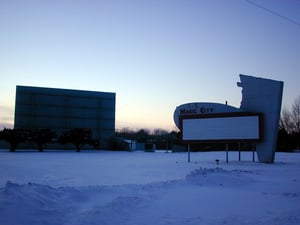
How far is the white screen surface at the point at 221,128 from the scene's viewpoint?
31.5m

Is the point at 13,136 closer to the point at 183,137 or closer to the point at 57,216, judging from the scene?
the point at 183,137

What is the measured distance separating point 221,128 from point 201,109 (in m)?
2.85

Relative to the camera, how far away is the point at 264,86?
31562 millimetres

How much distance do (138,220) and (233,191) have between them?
16.9ft

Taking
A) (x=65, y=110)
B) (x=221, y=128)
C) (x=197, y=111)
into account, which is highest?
(x=65, y=110)

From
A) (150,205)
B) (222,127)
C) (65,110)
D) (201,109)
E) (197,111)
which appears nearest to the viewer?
(150,205)

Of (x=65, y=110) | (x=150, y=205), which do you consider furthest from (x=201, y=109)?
(x=65, y=110)

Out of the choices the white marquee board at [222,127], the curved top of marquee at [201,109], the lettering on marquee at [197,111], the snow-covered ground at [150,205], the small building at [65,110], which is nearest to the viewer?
the snow-covered ground at [150,205]

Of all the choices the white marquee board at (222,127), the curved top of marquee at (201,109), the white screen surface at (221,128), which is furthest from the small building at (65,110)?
the white screen surface at (221,128)

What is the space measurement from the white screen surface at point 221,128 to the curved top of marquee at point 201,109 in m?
0.83

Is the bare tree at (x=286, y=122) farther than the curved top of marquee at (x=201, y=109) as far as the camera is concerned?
Yes

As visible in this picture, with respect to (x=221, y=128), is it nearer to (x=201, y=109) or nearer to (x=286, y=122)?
(x=201, y=109)

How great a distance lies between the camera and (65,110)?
74.2 meters

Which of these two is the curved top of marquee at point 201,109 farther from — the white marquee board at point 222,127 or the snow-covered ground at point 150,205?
the snow-covered ground at point 150,205
